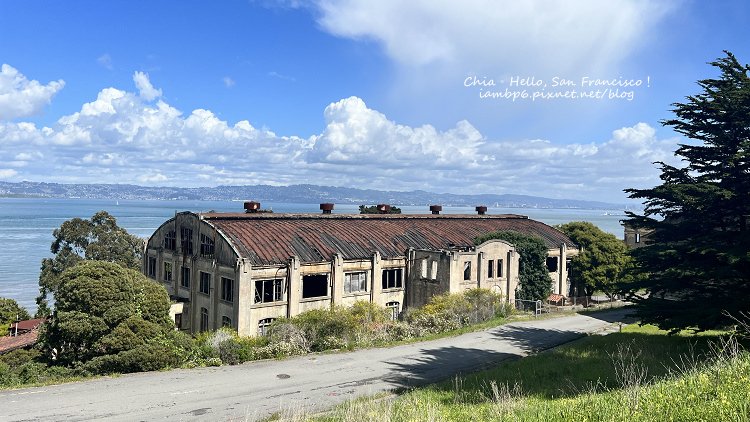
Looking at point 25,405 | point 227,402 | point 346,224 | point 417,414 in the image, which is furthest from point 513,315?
point 25,405

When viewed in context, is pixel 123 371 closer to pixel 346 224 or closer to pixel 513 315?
pixel 346 224

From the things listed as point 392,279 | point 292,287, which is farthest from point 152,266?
point 392,279

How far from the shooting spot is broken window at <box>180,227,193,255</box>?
38.6 m

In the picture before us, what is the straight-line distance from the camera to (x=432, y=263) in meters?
42.3

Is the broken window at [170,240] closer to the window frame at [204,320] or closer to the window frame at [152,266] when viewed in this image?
the window frame at [152,266]

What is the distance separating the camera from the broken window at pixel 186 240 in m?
38.6

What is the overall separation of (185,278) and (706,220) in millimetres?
33098

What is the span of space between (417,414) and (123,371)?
16.2m

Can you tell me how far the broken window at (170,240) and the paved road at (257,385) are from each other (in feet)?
61.1

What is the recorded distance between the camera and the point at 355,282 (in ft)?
129

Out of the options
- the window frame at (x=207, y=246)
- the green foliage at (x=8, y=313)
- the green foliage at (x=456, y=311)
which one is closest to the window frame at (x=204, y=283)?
the window frame at (x=207, y=246)

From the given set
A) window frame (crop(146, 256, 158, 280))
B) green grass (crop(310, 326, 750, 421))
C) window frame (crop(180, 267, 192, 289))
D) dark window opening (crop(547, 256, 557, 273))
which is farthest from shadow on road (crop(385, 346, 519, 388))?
dark window opening (crop(547, 256, 557, 273))

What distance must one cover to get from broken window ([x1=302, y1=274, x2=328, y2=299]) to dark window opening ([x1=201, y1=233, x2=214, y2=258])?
21.8 feet

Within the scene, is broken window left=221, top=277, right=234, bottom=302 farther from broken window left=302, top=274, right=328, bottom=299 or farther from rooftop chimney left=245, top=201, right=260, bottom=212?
rooftop chimney left=245, top=201, right=260, bottom=212
